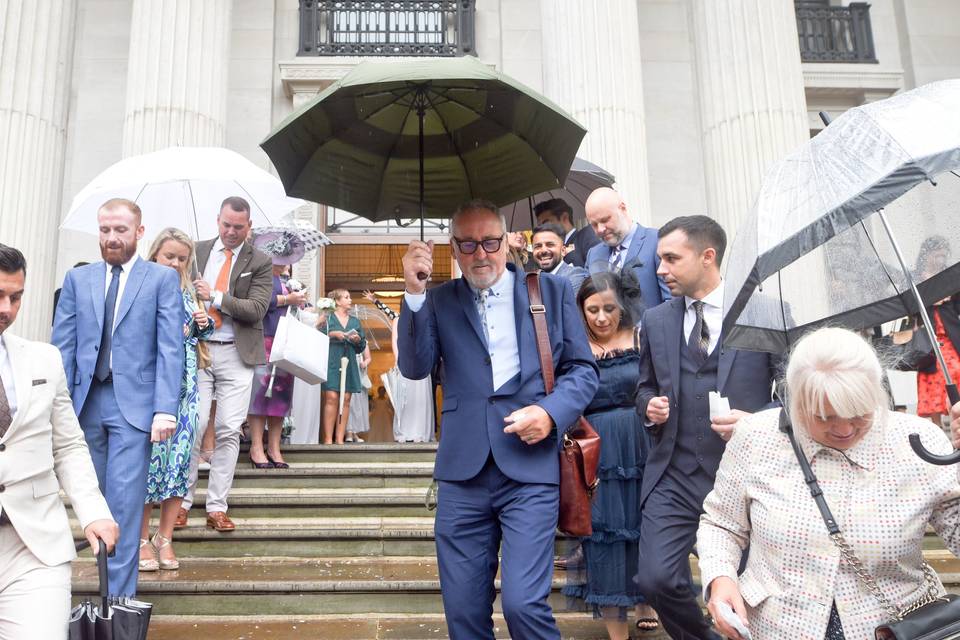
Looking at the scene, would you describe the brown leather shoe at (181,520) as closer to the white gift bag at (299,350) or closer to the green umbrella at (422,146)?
the white gift bag at (299,350)

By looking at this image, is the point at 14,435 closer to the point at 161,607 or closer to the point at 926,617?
the point at 161,607

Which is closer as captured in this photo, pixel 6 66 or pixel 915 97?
pixel 915 97

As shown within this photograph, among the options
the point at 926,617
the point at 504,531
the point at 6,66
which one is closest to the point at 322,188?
the point at 504,531

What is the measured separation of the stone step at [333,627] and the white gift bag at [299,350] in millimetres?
2159

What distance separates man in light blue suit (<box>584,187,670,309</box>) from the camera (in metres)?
5.27

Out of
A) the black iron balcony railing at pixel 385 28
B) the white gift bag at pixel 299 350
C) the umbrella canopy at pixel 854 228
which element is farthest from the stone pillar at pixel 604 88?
the umbrella canopy at pixel 854 228

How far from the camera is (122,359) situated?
4.51 meters

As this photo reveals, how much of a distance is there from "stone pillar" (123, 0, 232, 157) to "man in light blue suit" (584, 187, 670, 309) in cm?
688

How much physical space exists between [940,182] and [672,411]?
1.43 m

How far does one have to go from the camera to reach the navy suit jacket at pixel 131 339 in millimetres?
4473

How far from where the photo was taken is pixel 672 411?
3.88 m

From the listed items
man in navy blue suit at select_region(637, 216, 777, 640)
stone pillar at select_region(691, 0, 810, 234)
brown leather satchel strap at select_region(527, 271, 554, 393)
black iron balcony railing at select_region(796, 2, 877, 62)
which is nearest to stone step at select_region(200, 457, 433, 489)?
man in navy blue suit at select_region(637, 216, 777, 640)

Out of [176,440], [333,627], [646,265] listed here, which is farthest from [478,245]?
[176,440]

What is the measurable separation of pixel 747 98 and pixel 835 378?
380 inches
